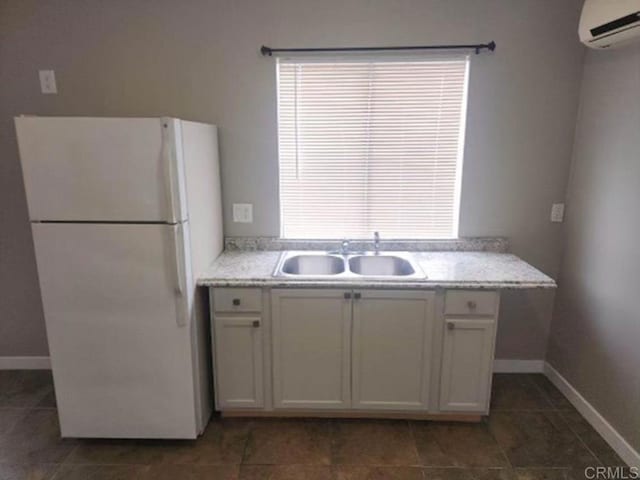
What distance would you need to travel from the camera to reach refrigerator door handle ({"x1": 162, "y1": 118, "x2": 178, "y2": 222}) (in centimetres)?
161

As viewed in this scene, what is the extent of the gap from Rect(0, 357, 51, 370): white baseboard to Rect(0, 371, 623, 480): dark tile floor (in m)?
0.42

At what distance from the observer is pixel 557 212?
2.40 meters

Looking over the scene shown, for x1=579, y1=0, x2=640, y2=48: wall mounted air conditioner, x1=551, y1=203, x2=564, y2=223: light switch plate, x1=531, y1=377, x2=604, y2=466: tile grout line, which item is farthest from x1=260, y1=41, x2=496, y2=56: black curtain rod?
x1=531, y1=377, x2=604, y2=466: tile grout line

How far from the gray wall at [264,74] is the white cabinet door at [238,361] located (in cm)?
71

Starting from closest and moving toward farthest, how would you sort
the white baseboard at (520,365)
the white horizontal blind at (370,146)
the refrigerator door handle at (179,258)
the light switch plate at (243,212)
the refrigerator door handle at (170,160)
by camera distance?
the refrigerator door handle at (170,160), the refrigerator door handle at (179,258), the white horizontal blind at (370,146), the light switch plate at (243,212), the white baseboard at (520,365)

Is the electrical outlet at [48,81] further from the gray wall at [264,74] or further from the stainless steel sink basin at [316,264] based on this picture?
the stainless steel sink basin at [316,264]

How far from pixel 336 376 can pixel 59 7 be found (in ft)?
8.61

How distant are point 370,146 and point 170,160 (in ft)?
4.13

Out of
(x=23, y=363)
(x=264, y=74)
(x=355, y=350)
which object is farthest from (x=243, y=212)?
(x=23, y=363)

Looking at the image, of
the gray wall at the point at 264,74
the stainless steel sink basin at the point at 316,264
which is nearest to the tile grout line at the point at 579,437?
the gray wall at the point at 264,74

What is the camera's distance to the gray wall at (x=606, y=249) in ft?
6.05

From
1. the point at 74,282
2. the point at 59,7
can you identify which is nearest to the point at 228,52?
the point at 59,7

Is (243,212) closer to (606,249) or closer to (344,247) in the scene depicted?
(344,247)

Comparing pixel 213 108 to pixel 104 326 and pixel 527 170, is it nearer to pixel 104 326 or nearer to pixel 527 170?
pixel 104 326
